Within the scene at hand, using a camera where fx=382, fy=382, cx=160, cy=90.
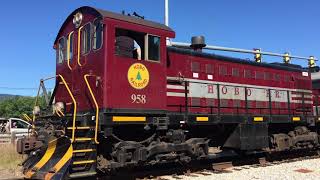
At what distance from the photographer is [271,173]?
1077 cm

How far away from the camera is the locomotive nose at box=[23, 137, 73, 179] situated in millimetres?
8312

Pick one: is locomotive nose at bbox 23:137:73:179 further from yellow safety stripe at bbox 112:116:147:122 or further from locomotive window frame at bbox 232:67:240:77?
locomotive window frame at bbox 232:67:240:77

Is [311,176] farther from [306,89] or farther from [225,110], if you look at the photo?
[306,89]

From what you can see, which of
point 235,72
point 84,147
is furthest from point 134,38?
point 235,72

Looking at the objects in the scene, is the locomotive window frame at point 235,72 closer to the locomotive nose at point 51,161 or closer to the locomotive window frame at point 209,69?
the locomotive window frame at point 209,69

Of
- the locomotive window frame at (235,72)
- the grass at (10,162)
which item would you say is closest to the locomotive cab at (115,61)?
the grass at (10,162)

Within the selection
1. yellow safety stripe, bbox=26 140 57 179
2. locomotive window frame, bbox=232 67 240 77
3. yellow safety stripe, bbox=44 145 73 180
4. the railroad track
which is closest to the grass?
yellow safety stripe, bbox=26 140 57 179

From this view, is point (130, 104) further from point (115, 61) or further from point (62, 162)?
point (62, 162)

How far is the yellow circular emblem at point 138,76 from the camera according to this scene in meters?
9.52

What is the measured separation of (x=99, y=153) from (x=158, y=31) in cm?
349

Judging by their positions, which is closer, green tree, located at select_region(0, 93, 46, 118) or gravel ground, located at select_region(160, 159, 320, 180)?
gravel ground, located at select_region(160, 159, 320, 180)

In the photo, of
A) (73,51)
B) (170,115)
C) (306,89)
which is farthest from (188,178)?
(306,89)

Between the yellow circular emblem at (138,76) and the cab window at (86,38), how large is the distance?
1.29m

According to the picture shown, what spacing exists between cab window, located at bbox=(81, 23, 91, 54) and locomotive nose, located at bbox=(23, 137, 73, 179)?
2.44 metres
